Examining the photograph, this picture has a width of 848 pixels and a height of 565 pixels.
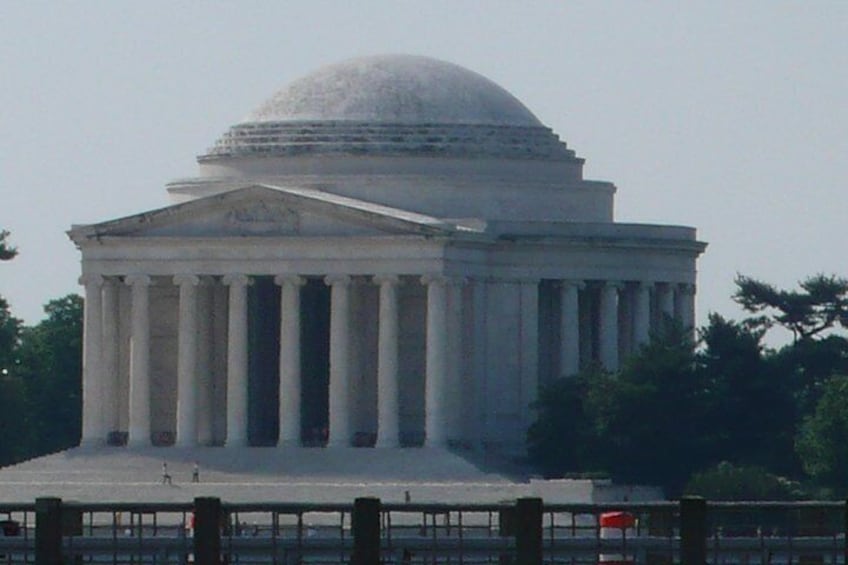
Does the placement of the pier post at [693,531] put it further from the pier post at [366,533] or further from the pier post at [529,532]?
the pier post at [366,533]

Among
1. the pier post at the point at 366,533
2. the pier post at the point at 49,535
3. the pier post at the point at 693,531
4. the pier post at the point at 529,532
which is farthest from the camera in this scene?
the pier post at the point at 49,535

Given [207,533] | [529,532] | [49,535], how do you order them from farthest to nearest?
[49,535]
[207,533]
[529,532]

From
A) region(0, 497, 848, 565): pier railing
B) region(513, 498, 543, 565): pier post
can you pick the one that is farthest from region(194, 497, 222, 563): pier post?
region(513, 498, 543, 565): pier post

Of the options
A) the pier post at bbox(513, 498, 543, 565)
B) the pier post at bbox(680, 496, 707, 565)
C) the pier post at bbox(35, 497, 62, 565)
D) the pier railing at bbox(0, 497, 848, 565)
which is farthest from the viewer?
the pier post at bbox(35, 497, 62, 565)

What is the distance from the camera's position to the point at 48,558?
504ft

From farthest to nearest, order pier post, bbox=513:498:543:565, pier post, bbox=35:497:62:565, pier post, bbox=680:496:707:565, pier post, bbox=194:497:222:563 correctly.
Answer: pier post, bbox=35:497:62:565
pier post, bbox=194:497:222:563
pier post, bbox=513:498:543:565
pier post, bbox=680:496:707:565

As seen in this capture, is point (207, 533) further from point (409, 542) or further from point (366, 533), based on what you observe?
point (409, 542)

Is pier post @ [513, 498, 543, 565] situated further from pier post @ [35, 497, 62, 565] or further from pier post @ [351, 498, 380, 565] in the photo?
pier post @ [35, 497, 62, 565]

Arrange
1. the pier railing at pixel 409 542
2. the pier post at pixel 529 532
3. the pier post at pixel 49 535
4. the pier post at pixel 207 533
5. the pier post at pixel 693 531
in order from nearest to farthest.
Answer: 1. the pier post at pixel 693 531
2. the pier post at pixel 529 532
3. the pier railing at pixel 409 542
4. the pier post at pixel 207 533
5. the pier post at pixel 49 535

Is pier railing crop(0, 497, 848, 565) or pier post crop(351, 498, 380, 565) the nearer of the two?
pier post crop(351, 498, 380, 565)

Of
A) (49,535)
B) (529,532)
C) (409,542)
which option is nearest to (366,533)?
(529,532)

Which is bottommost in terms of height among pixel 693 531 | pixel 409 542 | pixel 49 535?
pixel 409 542

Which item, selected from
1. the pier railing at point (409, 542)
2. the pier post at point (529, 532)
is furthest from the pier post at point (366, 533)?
the pier post at point (529, 532)

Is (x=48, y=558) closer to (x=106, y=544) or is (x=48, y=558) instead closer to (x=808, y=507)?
(x=106, y=544)
